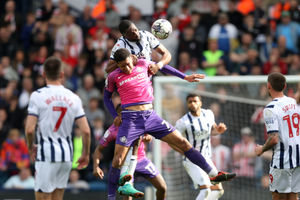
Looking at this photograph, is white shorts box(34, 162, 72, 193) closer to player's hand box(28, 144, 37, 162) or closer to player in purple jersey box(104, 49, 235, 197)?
player's hand box(28, 144, 37, 162)

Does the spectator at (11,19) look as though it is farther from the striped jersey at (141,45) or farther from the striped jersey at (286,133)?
the striped jersey at (286,133)

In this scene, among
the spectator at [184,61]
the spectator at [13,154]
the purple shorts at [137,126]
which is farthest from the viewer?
the spectator at [184,61]

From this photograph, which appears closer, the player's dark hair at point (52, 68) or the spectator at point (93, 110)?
the player's dark hair at point (52, 68)

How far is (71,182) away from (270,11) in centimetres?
628

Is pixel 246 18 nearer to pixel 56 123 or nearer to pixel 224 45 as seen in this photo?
pixel 224 45

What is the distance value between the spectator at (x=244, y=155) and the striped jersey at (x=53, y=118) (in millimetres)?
5479

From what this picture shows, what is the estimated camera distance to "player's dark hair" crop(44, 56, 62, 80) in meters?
8.01

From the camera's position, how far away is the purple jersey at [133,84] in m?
8.56

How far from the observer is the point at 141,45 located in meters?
9.06

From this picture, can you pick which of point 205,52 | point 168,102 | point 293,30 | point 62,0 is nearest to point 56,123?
point 168,102

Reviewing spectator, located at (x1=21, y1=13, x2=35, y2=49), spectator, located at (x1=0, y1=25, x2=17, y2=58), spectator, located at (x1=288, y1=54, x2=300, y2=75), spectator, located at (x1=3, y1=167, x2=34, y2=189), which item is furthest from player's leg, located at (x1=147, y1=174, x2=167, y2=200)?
spectator, located at (x1=21, y1=13, x2=35, y2=49)

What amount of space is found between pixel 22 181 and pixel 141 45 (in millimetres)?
5707

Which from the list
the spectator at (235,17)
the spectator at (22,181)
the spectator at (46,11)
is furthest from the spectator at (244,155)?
the spectator at (46,11)

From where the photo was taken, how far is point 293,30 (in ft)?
49.7
